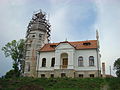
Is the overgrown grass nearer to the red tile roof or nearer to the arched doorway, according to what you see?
the arched doorway

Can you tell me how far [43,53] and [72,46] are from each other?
24.1ft

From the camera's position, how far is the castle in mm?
32438

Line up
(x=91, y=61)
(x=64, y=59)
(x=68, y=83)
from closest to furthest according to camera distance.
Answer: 1. (x=68, y=83)
2. (x=91, y=61)
3. (x=64, y=59)

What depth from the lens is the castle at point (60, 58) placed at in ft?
106

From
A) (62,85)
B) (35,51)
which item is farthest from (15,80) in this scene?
(35,51)

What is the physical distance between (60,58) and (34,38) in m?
9.83

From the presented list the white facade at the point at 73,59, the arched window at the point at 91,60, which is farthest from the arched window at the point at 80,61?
the arched window at the point at 91,60

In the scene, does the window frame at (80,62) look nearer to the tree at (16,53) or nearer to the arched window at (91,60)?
the arched window at (91,60)

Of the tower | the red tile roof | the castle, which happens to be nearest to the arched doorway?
the castle

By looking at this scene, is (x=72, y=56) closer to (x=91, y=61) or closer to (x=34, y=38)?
(x=91, y=61)

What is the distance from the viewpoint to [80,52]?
33.8m

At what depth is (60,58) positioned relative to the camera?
34.3m

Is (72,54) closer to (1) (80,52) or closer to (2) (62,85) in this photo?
(1) (80,52)

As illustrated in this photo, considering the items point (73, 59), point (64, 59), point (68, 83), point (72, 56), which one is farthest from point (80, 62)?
point (68, 83)
